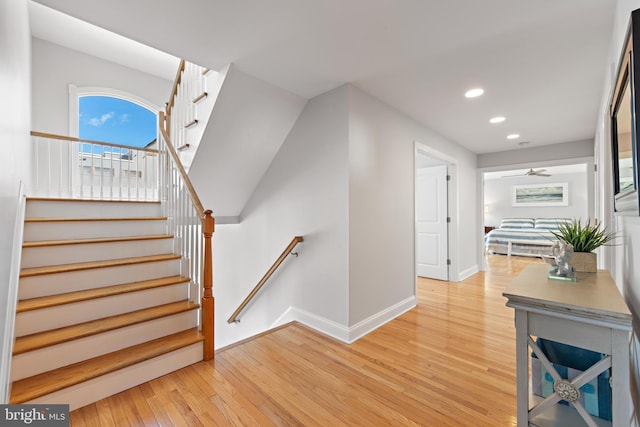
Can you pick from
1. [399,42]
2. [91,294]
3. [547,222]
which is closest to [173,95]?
[91,294]

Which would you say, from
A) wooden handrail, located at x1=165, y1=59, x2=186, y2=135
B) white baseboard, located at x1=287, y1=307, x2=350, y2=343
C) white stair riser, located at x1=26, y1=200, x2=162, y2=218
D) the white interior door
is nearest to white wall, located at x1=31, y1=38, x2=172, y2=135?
wooden handrail, located at x1=165, y1=59, x2=186, y2=135

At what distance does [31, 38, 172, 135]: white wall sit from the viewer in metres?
3.85

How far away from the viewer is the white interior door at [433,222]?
15.4 ft

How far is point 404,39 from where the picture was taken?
1.97 m

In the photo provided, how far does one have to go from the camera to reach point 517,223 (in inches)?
340

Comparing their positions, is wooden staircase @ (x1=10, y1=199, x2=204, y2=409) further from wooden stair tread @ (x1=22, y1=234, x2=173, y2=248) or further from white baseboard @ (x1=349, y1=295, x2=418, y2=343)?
white baseboard @ (x1=349, y1=295, x2=418, y2=343)

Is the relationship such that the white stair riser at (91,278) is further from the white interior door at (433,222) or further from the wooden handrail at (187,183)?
the white interior door at (433,222)

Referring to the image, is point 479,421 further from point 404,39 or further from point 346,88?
point 346,88

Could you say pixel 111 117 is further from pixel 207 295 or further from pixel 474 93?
pixel 474 93

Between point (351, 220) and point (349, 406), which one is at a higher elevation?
point (351, 220)

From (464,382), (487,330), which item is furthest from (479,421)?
(487,330)

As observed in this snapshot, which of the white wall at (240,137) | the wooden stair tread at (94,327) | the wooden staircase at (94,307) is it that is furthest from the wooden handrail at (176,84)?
the wooden stair tread at (94,327)

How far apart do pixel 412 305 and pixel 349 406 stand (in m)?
1.96

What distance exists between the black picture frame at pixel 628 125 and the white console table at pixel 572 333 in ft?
1.25
